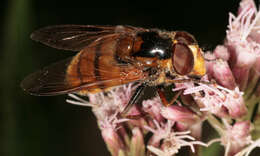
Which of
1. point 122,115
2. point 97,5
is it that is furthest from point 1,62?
point 122,115

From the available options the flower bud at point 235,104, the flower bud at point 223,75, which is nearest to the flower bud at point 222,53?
the flower bud at point 223,75

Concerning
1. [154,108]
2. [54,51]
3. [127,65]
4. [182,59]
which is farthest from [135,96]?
[54,51]

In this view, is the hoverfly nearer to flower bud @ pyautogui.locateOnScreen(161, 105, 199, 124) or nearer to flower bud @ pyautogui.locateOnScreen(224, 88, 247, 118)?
flower bud @ pyautogui.locateOnScreen(161, 105, 199, 124)

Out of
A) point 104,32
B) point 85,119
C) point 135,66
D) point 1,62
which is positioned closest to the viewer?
point 135,66

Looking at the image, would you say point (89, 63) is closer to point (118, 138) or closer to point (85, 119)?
point (118, 138)

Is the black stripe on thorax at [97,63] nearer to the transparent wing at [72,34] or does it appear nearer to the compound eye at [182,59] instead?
the transparent wing at [72,34]

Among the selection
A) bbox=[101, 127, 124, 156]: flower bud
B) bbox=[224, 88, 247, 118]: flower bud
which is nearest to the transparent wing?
bbox=[101, 127, 124, 156]: flower bud
